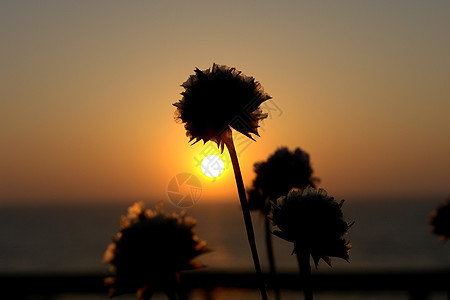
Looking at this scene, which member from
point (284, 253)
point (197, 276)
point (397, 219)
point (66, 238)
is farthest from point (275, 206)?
point (397, 219)

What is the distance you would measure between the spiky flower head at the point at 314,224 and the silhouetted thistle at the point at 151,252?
0.30 metres

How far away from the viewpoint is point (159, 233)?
157cm

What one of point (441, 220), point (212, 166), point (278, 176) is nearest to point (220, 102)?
point (212, 166)

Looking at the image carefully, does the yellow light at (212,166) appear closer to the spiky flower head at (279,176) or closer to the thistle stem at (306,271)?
the spiky flower head at (279,176)

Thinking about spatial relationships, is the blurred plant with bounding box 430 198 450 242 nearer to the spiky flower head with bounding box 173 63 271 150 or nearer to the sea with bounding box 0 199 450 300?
the spiky flower head with bounding box 173 63 271 150

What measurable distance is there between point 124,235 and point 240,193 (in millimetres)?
429

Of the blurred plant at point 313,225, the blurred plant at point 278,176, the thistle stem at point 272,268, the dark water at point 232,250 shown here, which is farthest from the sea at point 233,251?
the blurred plant at point 313,225

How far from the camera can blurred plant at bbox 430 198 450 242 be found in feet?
8.93

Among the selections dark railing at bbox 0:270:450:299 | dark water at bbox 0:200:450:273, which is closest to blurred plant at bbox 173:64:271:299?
dark railing at bbox 0:270:450:299

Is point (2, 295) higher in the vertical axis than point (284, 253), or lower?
higher

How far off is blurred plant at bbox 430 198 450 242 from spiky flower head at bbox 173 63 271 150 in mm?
1581

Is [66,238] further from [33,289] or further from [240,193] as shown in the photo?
[240,193]

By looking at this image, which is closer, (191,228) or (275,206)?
(191,228)

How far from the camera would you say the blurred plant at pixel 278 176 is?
8.74 feet
